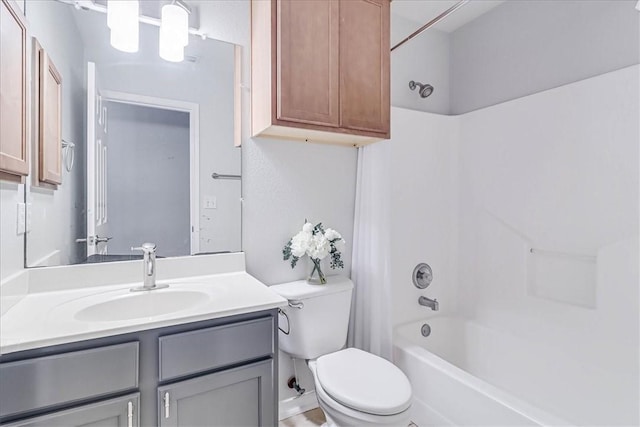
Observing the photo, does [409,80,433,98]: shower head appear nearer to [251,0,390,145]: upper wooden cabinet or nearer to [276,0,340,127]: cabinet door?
[251,0,390,145]: upper wooden cabinet

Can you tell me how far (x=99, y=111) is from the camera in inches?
55.4

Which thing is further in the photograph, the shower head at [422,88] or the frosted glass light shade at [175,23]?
the shower head at [422,88]

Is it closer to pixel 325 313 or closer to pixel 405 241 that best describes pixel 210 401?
pixel 325 313

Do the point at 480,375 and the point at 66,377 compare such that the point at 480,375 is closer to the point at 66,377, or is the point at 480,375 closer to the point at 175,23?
the point at 66,377

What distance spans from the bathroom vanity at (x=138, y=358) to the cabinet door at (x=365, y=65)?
3.12 feet

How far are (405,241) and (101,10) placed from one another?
6.61 ft

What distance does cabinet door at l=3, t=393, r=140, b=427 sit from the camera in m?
0.90

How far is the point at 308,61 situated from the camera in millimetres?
1510

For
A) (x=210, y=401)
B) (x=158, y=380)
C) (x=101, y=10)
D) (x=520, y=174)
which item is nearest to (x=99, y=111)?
(x=101, y=10)

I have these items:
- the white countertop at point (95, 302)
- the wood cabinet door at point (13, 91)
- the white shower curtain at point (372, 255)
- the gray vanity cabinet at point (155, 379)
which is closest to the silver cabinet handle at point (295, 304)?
the white countertop at point (95, 302)

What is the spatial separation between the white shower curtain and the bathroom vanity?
2.49 feet

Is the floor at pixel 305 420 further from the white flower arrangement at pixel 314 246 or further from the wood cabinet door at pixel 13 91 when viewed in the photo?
the wood cabinet door at pixel 13 91

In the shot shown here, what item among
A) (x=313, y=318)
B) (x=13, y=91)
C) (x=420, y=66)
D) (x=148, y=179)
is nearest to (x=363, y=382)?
(x=313, y=318)

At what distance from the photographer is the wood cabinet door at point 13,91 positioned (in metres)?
0.98
